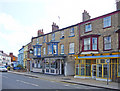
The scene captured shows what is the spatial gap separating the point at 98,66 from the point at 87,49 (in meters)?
3.13

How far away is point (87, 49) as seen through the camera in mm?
22359

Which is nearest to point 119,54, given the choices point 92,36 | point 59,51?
point 92,36

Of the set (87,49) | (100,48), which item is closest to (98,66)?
(100,48)

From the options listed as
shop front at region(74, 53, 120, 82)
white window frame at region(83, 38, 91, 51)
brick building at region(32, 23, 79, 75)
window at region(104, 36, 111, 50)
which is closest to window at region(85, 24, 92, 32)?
white window frame at region(83, 38, 91, 51)

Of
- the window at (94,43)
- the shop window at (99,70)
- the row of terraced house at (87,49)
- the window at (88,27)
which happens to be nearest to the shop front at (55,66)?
the row of terraced house at (87,49)

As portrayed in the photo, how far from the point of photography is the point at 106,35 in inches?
806

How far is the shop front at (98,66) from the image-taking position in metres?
18.6

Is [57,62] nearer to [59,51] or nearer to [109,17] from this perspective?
[59,51]

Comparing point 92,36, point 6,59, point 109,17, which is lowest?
point 6,59

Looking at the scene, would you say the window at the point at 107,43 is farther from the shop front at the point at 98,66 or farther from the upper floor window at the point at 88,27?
the upper floor window at the point at 88,27

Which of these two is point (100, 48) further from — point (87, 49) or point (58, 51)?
point (58, 51)

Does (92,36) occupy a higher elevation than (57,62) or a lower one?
higher

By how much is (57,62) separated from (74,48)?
203 inches

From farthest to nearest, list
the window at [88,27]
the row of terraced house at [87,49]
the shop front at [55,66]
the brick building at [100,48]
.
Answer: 1. the shop front at [55,66]
2. the window at [88,27]
3. the row of terraced house at [87,49]
4. the brick building at [100,48]
